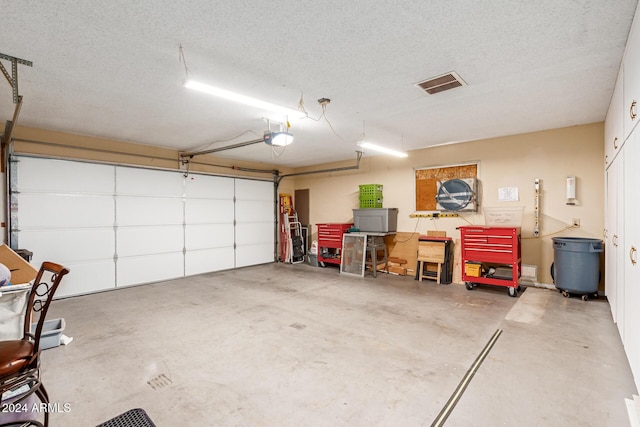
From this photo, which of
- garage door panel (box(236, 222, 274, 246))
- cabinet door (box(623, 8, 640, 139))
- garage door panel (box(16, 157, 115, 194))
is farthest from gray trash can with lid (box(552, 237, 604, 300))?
garage door panel (box(16, 157, 115, 194))

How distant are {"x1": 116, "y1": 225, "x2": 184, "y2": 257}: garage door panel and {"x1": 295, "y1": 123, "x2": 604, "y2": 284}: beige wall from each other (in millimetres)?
4784

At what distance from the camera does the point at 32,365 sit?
1.61m

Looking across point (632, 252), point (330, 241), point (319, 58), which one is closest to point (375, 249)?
point (330, 241)

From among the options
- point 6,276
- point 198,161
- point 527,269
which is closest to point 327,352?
point 6,276

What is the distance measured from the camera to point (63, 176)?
4.88 m

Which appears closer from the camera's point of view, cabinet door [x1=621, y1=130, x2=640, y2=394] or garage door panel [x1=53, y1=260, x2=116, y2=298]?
cabinet door [x1=621, y1=130, x2=640, y2=394]

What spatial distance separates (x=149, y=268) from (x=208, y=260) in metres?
1.26

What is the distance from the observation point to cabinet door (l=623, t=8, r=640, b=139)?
6.54 ft

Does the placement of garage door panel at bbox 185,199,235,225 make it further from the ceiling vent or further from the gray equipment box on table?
the ceiling vent

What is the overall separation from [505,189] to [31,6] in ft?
20.4

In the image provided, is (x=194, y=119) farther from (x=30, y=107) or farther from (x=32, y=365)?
(x=32, y=365)

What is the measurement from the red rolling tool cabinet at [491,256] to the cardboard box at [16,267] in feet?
18.8

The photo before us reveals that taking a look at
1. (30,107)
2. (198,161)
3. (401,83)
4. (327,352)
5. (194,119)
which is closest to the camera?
(327,352)

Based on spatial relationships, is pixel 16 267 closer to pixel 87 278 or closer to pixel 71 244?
pixel 71 244
